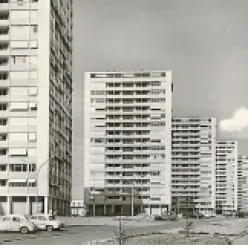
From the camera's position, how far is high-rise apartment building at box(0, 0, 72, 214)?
247 feet

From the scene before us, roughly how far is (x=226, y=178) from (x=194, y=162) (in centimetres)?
2337

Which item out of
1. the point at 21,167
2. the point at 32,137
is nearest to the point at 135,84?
the point at 32,137

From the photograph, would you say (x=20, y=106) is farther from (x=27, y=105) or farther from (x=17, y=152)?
(x=17, y=152)

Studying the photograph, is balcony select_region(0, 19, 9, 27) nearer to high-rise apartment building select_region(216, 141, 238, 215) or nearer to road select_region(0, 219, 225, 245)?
road select_region(0, 219, 225, 245)

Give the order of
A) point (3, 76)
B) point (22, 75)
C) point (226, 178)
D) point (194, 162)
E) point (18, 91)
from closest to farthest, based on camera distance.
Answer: point (18, 91) < point (22, 75) < point (3, 76) < point (194, 162) < point (226, 178)

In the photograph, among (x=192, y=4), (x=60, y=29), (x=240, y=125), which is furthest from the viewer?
(x=60, y=29)

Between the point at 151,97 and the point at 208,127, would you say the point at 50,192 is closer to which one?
the point at 151,97

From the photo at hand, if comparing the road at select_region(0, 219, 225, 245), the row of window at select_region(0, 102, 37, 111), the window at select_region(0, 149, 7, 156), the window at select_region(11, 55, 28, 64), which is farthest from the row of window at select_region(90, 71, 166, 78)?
the road at select_region(0, 219, 225, 245)

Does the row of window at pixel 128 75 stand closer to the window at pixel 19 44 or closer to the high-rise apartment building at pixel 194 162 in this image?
the high-rise apartment building at pixel 194 162

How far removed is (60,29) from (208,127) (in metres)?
92.7

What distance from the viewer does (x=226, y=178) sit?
614 feet

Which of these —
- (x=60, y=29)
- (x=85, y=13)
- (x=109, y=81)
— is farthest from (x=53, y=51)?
(x=109, y=81)

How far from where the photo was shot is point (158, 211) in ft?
441

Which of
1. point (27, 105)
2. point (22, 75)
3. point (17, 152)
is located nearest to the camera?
point (17, 152)
